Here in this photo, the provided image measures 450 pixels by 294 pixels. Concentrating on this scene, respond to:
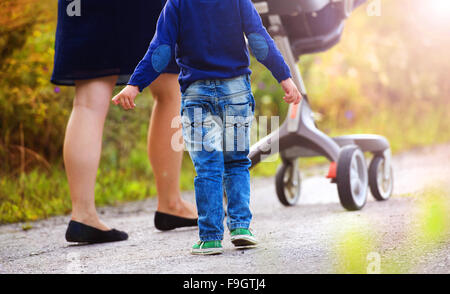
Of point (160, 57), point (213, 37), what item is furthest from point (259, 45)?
point (160, 57)

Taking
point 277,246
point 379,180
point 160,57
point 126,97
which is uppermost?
point 160,57

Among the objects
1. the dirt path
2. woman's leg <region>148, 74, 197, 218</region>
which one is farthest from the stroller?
woman's leg <region>148, 74, 197, 218</region>

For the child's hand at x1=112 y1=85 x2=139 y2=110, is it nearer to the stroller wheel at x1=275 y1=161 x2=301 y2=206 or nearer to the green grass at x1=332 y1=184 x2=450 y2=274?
the green grass at x1=332 y1=184 x2=450 y2=274

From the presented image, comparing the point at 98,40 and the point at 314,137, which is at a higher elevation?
the point at 98,40

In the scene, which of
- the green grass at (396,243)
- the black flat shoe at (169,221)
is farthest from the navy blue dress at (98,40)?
the green grass at (396,243)

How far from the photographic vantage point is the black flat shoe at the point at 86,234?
2607mm

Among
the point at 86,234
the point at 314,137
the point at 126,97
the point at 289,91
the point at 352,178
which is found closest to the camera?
the point at 126,97

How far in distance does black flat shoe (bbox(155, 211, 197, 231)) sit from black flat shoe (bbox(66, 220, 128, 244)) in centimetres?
31

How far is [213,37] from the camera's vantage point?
90.2 inches

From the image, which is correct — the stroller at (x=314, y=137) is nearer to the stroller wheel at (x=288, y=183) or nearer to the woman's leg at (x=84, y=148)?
the stroller wheel at (x=288, y=183)

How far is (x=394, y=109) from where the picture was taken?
8.41 m

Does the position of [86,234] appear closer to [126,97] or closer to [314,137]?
[126,97]

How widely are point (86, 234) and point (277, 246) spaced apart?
0.79m
